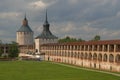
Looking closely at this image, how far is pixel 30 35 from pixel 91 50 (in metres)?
90.1

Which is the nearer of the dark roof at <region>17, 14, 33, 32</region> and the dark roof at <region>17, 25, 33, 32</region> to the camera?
the dark roof at <region>17, 25, 33, 32</region>

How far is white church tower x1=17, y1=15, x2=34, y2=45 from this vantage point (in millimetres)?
159875

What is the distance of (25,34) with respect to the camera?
15925 centimetres

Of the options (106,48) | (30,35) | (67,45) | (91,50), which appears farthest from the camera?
(30,35)

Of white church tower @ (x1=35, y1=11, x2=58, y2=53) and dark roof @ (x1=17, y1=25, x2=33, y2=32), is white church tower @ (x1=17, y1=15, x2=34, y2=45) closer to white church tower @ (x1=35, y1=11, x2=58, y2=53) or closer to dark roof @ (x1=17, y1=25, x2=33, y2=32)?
dark roof @ (x1=17, y1=25, x2=33, y2=32)

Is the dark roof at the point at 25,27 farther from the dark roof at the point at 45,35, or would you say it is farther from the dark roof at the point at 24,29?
the dark roof at the point at 45,35

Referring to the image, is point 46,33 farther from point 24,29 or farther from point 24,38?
point 24,38

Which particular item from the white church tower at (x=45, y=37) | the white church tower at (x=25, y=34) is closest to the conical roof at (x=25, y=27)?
the white church tower at (x=25, y=34)

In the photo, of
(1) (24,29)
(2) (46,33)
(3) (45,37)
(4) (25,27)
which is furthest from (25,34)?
(3) (45,37)

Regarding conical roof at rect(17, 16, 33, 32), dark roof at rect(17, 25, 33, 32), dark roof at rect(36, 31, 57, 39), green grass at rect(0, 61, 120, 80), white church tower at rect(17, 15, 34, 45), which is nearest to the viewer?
green grass at rect(0, 61, 120, 80)

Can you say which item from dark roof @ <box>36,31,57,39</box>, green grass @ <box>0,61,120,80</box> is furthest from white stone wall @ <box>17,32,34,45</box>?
green grass @ <box>0,61,120,80</box>

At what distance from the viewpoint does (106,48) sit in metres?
65.2

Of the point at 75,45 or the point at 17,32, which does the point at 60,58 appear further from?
the point at 17,32

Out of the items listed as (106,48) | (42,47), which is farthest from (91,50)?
(42,47)
